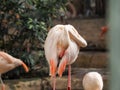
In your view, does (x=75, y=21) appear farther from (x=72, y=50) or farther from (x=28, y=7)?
(x=72, y=50)

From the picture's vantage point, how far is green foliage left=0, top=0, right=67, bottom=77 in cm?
352

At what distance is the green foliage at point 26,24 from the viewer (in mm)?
3520

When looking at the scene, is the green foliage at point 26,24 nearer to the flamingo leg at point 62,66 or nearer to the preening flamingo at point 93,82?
the flamingo leg at point 62,66

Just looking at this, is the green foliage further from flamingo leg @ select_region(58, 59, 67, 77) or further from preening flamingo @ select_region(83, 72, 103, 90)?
preening flamingo @ select_region(83, 72, 103, 90)

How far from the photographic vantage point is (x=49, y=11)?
11.8ft

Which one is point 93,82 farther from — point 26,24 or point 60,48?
point 26,24

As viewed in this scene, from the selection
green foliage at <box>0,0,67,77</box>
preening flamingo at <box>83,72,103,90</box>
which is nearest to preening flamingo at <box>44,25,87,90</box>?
preening flamingo at <box>83,72,103,90</box>

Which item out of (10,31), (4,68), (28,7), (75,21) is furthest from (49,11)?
(75,21)

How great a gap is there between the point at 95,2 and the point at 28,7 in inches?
98.6

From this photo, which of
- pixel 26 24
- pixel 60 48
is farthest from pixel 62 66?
pixel 26 24

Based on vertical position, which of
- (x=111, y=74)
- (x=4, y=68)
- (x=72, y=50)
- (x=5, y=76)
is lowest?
(x=5, y=76)

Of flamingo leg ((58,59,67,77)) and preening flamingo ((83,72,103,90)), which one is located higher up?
flamingo leg ((58,59,67,77))

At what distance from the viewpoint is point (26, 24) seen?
3.50 m

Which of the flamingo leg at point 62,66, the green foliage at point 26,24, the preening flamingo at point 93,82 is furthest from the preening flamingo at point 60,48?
the green foliage at point 26,24
